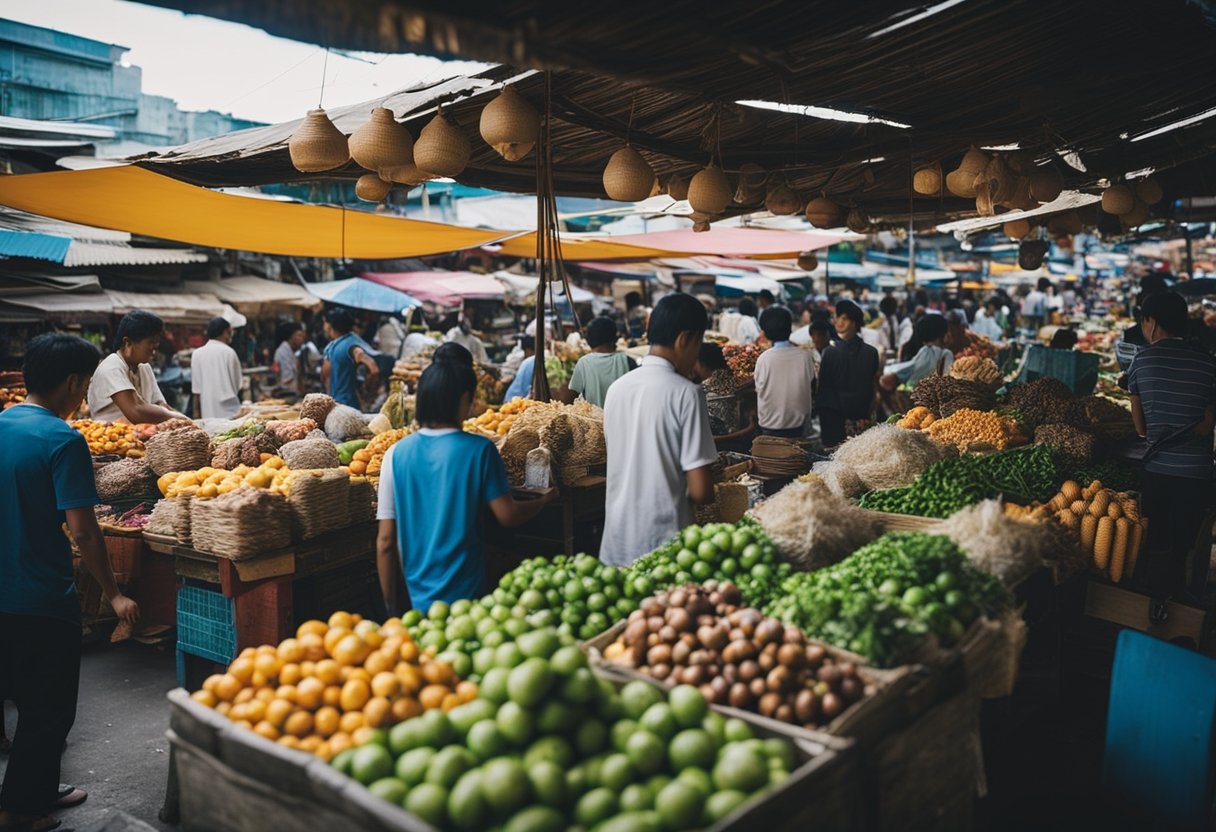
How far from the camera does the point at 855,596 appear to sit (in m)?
2.58

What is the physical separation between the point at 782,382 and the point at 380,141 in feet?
14.3

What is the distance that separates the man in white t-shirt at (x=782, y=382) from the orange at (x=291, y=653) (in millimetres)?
5712

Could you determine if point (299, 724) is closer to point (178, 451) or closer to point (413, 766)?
point (413, 766)

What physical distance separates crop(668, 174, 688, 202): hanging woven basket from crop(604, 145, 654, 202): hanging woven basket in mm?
1224

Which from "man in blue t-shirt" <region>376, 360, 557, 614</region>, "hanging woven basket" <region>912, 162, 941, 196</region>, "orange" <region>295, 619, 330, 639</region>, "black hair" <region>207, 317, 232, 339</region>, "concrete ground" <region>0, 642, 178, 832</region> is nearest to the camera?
"orange" <region>295, 619, 330, 639</region>

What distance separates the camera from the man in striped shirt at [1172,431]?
16.6ft

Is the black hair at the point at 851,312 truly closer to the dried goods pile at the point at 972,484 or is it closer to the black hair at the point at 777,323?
the black hair at the point at 777,323

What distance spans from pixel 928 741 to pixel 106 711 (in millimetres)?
4645

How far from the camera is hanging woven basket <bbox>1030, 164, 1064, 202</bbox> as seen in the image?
18.7 ft

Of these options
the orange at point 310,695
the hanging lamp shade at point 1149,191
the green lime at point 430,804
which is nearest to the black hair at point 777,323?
the hanging lamp shade at point 1149,191

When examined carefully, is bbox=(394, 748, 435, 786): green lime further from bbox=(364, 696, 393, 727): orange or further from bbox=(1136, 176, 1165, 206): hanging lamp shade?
bbox=(1136, 176, 1165, 206): hanging lamp shade

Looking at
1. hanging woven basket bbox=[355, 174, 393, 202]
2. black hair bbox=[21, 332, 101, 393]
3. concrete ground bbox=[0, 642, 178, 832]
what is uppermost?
hanging woven basket bbox=[355, 174, 393, 202]

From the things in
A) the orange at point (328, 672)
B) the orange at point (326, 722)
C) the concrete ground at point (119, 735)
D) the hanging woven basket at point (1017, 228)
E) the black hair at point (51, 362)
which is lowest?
the concrete ground at point (119, 735)

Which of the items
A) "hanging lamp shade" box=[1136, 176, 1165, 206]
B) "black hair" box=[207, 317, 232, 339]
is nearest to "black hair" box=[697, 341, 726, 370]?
"hanging lamp shade" box=[1136, 176, 1165, 206]
